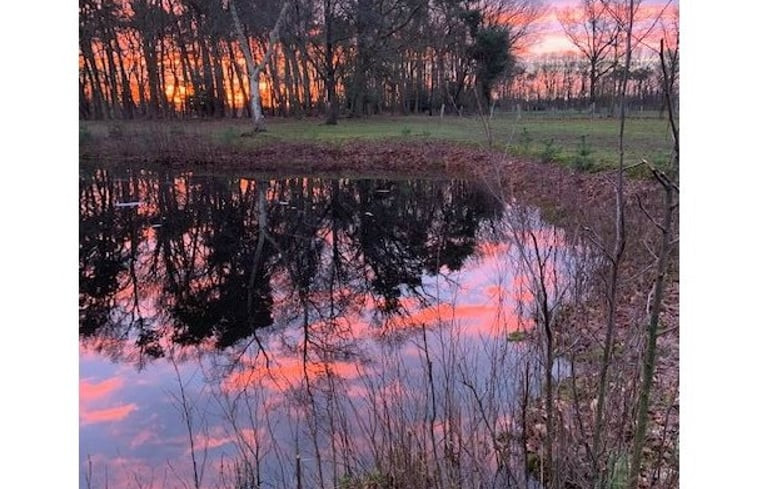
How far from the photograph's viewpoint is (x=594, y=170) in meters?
11.2

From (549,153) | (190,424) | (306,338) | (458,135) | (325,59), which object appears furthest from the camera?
(325,59)

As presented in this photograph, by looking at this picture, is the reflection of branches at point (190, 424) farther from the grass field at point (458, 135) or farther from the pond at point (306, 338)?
the grass field at point (458, 135)

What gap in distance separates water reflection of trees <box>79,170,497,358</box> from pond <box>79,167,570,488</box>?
0.14 ft

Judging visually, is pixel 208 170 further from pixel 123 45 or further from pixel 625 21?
pixel 625 21

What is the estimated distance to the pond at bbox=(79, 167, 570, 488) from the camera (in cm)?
330

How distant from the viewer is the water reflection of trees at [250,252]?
22.0 feet

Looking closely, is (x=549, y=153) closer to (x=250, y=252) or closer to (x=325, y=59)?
(x=250, y=252)

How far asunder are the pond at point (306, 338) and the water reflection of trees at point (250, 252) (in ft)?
0.14

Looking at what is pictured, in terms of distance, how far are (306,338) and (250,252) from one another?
11.8 ft

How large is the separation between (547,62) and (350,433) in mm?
26622

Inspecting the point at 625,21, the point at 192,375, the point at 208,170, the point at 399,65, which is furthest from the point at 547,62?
the point at 625,21

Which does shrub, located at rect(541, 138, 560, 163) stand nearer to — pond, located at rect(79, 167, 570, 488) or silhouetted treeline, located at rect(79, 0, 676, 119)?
pond, located at rect(79, 167, 570, 488)

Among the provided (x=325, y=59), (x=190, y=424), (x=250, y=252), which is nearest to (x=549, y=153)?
(x=250, y=252)

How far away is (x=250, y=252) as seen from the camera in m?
9.20
